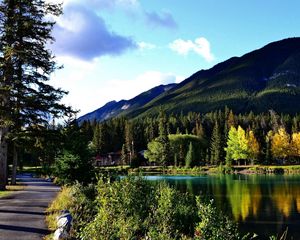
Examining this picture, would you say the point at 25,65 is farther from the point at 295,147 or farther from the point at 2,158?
the point at 295,147

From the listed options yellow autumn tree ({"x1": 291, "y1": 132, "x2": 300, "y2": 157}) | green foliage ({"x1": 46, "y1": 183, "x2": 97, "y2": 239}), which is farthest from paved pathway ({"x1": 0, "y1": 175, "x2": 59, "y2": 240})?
yellow autumn tree ({"x1": 291, "y1": 132, "x2": 300, "y2": 157})

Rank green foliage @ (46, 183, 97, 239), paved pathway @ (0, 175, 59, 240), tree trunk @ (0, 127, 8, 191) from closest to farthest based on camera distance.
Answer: paved pathway @ (0, 175, 59, 240), green foliage @ (46, 183, 97, 239), tree trunk @ (0, 127, 8, 191)

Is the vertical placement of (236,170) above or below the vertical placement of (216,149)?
below

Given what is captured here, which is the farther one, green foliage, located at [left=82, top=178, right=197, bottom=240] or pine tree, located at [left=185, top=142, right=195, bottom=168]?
pine tree, located at [left=185, top=142, right=195, bottom=168]

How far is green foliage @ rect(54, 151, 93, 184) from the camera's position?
36.4 m

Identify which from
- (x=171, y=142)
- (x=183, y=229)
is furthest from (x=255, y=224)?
(x=171, y=142)

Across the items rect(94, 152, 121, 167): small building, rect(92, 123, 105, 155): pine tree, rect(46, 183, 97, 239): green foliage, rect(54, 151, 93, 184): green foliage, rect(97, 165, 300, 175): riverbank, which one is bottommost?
rect(97, 165, 300, 175): riverbank

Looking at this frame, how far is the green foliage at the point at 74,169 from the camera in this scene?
36.4 m

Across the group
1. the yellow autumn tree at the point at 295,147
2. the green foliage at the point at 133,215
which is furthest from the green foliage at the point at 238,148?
the green foliage at the point at 133,215

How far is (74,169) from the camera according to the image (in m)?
36.7

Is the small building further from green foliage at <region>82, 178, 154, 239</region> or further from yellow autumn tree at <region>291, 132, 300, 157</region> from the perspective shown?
green foliage at <region>82, 178, 154, 239</region>

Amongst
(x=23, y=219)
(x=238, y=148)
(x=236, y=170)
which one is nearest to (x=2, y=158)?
(x=23, y=219)

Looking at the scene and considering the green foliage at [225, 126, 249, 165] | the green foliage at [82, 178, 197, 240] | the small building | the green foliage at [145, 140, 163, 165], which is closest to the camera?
the green foliage at [82, 178, 197, 240]

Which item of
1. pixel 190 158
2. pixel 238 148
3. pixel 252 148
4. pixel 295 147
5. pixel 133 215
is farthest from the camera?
pixel 295 147
